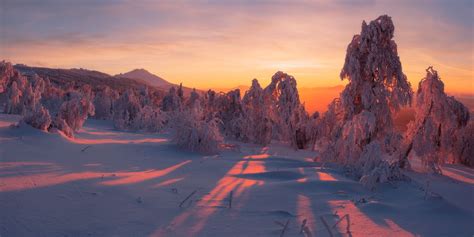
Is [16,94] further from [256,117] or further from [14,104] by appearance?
[256,117]

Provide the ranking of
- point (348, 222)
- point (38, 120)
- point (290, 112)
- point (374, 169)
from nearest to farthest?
1. point (348, 222)
2. point (374, 169)
3. point (38, 120)
4. point (290, 112)

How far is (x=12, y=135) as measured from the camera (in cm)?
1023

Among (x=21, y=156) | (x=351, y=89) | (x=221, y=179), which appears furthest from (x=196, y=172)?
(x=351, y=89)

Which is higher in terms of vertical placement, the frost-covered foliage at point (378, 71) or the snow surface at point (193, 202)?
the frost-covered foliage at point (378, 71)

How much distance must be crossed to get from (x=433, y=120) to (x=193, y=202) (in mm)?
9949

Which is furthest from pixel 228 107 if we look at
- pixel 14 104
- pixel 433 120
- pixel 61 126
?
pixel 14 104

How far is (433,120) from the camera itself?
12328mm

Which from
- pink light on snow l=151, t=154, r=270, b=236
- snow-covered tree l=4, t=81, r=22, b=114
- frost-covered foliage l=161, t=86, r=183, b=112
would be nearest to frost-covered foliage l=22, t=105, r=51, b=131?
pink light on snow l=151, t=154, r=270, b=236

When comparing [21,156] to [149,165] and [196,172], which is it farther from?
[196,172]

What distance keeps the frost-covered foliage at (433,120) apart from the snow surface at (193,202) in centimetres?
335

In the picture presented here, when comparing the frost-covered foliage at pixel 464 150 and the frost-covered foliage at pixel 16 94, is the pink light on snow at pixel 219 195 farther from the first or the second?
the frost-covered foliage at pixel 16 94

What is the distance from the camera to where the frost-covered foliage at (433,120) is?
39.8ft

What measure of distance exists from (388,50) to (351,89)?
1.67 meters

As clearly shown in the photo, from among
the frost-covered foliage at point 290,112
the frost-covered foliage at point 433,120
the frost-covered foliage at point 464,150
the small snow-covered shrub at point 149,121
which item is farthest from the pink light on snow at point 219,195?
the small snow-covered shrub at point 149,121
